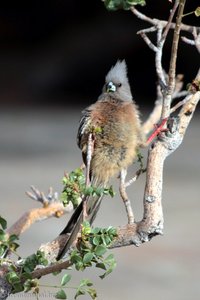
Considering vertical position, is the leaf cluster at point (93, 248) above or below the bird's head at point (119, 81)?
below

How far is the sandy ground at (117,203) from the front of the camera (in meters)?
3.71

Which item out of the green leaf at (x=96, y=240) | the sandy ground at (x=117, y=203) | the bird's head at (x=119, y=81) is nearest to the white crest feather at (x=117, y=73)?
the bird's head at (x=119, y=81)

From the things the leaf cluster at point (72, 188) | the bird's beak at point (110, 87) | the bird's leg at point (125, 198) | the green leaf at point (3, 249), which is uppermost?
the bird's beak at point (110, 87)

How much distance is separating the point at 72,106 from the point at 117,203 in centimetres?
230

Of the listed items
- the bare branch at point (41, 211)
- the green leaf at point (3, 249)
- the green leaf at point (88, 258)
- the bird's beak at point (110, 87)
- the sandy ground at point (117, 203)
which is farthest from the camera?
the sandy ground at point (117, 203)

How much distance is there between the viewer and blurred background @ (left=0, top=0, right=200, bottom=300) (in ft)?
14.0

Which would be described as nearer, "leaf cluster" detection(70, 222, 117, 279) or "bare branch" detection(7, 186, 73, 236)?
Result: "leaf cluster" detection(70, 222, 117, 279)

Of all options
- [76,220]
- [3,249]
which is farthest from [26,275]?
[76,220]

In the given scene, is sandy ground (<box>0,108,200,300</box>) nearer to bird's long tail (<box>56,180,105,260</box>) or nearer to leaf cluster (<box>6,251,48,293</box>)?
bird's long tail (<box>56,180,105,260</box>)

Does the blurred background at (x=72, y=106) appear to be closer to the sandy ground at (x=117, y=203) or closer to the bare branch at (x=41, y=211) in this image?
the sandy ground at (x=117, y=203)

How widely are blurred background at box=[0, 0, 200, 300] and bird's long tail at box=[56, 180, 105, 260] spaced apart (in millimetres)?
2374

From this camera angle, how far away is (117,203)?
186 inches

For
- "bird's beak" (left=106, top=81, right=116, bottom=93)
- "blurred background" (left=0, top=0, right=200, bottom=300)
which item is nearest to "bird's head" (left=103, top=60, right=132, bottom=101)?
"bird's beak" (left=106, top=81, right=116, bottom=93)

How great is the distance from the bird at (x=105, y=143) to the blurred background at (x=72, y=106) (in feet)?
7.90
